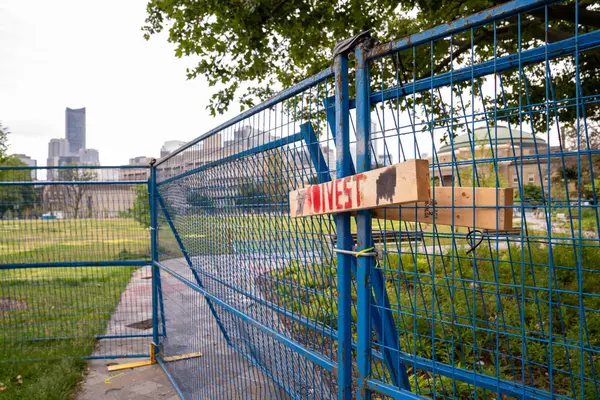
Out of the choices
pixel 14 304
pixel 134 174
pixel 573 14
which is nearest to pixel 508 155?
pixel 573 14

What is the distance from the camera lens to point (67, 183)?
5930 mm

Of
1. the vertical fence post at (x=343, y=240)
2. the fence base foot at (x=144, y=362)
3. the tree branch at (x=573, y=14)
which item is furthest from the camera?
the fence base foot at (x=144, y=362)

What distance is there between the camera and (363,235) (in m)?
1.93

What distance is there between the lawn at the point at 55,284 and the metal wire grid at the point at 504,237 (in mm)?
3733

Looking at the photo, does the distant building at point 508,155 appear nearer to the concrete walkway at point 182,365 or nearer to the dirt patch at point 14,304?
the concrete walkway at point 182,365

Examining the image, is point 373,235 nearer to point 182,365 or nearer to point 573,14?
point 182,365

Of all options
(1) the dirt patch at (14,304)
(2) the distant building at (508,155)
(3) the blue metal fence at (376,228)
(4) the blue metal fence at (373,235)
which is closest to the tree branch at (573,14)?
(4) the blue metal fence at (373,235)

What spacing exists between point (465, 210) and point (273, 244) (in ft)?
4.09

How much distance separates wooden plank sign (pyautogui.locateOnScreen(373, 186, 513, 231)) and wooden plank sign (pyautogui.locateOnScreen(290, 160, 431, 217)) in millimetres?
147

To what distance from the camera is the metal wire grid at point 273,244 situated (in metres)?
2.34

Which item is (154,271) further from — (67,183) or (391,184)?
(391,184)

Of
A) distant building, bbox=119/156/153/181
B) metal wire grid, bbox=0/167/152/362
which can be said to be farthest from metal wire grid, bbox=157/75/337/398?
metal wire grid, bbox=0/167/152/362

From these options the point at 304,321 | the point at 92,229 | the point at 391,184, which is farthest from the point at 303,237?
the point at 92,229

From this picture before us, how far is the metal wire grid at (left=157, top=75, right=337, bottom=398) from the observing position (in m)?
2.34
